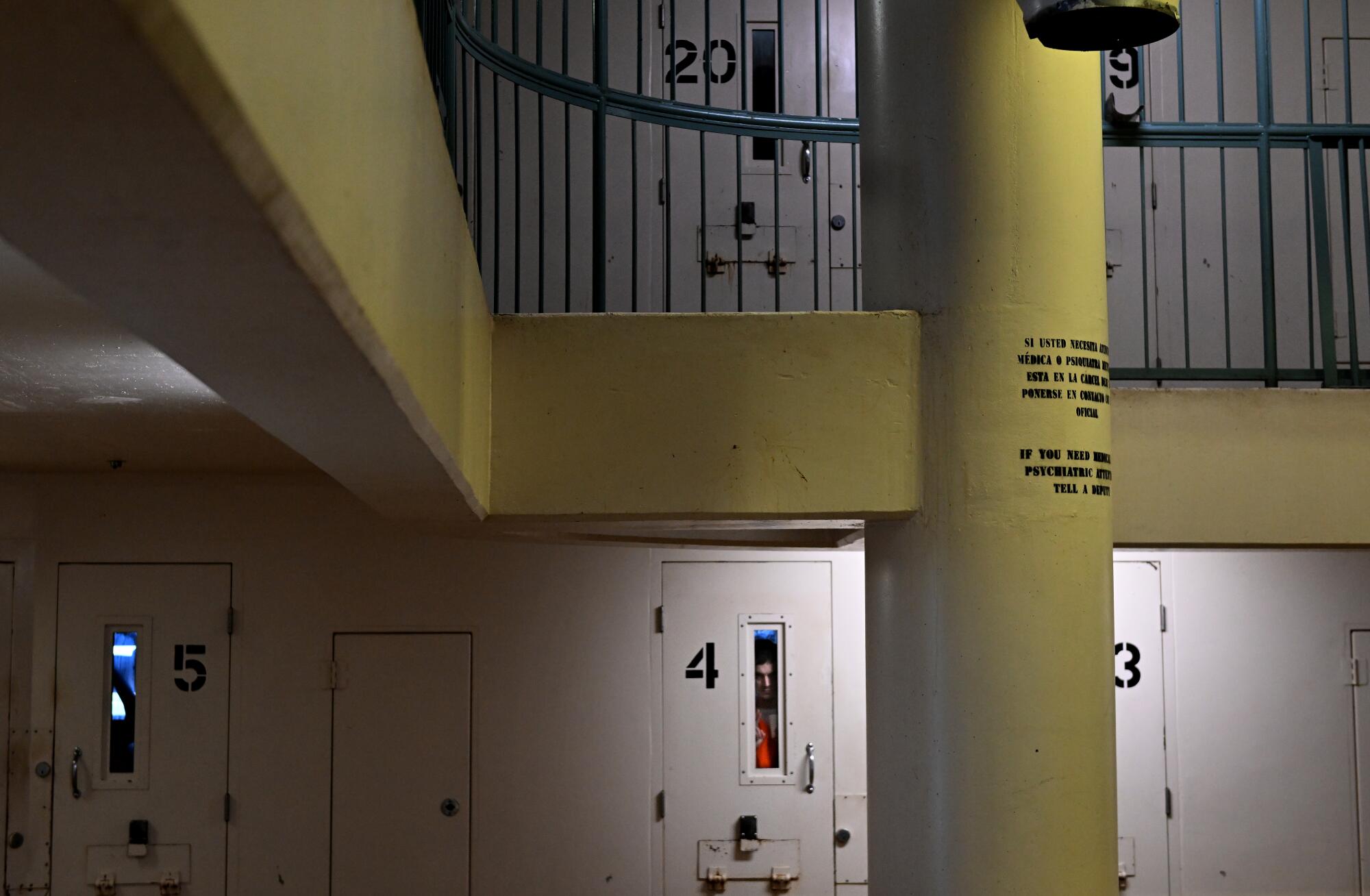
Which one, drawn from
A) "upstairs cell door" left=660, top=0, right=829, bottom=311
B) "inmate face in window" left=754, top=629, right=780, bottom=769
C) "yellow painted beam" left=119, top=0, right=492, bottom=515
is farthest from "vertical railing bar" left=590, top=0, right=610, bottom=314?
"inmate face in window" left=754, top=629, right=780, bottom=769

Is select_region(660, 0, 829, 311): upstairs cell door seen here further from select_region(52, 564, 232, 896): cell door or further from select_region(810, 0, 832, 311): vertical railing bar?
select_region(52, 564, 232, 896): cell door

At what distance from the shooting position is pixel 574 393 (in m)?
3.23

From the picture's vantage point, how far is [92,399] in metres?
2.44

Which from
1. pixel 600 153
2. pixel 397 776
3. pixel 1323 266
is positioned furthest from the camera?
pixel 397 776

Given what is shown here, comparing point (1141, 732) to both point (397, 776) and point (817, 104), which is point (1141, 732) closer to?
point (817, 104)

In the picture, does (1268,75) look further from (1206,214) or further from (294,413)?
(294,413)

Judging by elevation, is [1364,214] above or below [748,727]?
above

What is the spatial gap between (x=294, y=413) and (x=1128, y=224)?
5187 millimetres

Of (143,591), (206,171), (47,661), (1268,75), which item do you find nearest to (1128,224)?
(1268,75)

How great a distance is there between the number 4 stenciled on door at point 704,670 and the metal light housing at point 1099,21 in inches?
149

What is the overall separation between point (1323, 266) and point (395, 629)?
12.9 feet

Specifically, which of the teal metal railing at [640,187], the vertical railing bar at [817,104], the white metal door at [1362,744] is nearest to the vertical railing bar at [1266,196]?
the vertical railing bar at [817,104]

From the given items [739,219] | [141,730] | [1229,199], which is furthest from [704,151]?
[141,730]

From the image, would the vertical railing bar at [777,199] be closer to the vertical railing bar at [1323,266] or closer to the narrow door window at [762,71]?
the narrow door window at [762,71]
